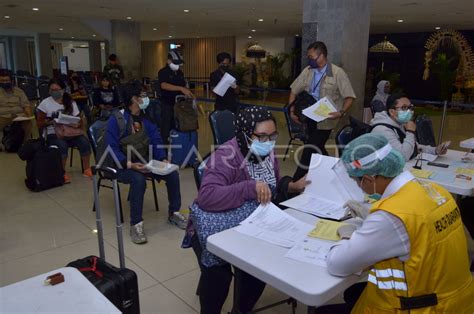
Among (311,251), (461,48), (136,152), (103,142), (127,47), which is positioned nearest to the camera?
(311,251)

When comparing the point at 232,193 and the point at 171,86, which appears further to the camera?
the point at 171,86

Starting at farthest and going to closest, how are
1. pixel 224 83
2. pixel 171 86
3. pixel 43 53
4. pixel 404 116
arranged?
1. pixel 43 53
2. pixel 171 86
3. pixel 224 83
4. pixel 404 116

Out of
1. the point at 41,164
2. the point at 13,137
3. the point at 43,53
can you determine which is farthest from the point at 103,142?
the point at 43,53

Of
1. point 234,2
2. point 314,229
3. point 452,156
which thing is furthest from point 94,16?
point 314,229

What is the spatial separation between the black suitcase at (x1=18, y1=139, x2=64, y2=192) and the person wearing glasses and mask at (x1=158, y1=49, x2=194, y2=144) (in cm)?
147

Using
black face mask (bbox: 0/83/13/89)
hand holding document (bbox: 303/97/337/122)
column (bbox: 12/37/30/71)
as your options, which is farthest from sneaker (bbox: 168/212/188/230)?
column (bbox: 12/37/30/71)

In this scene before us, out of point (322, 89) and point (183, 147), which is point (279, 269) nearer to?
point (322, 89)

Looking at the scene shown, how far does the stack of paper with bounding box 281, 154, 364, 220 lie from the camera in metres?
2.05

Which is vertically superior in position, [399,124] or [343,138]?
[399,124]

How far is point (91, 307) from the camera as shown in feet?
3.91

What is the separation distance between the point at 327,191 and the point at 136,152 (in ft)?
6.21

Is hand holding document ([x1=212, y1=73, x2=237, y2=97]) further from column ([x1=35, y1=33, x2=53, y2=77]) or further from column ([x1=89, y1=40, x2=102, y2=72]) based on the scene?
column ([x1=89, y1=40, x2=102, y2=72])

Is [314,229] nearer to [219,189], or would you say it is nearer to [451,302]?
[219,189]

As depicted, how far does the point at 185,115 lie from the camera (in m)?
5.09
